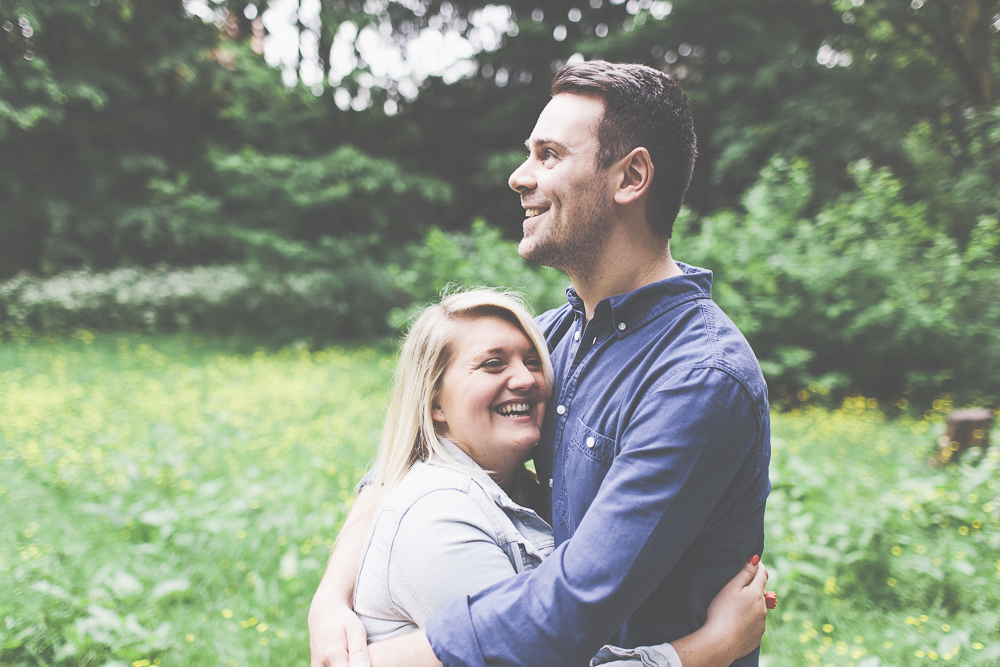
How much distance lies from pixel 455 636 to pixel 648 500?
0.47m

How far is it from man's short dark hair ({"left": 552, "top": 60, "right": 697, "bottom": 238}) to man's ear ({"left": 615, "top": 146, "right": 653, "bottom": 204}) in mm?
20

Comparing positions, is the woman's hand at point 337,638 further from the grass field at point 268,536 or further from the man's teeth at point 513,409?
the grass field at point 268,536

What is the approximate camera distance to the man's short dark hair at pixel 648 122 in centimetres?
146

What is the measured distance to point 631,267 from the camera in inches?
60.8

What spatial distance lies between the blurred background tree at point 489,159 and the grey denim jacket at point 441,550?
682 centimetres

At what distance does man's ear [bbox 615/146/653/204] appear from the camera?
146 cm

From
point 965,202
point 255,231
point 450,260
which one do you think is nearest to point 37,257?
point 255,231

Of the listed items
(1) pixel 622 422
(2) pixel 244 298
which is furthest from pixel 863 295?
(2) pixel 244 298

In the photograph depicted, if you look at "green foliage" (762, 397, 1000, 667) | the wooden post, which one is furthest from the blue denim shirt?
the wooden post

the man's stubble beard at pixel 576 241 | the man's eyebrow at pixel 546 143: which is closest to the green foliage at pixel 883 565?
the man's stubble beard at pixel 576 241

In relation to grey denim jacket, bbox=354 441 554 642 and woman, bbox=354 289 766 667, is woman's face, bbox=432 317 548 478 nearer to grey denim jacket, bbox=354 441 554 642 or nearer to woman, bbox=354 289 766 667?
woman, bbox=354 289 766 667

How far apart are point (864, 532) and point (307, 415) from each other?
18.3 feet

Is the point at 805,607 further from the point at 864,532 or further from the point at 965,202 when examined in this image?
the point at 965,202

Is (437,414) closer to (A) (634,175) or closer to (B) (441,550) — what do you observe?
(B) (441,550)
